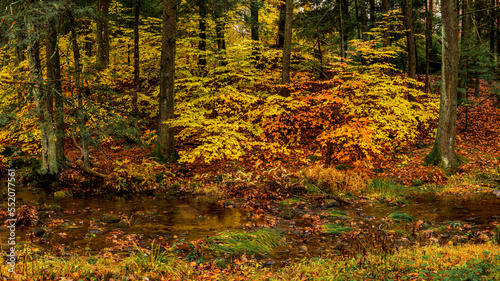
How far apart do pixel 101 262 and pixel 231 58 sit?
11.5 m

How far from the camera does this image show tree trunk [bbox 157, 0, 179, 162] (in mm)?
12625

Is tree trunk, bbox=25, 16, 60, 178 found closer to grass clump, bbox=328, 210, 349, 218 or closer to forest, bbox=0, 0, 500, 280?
forest, bbox=0, 0, 500, 280

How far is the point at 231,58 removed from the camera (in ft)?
48.6

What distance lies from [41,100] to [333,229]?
9060 mm

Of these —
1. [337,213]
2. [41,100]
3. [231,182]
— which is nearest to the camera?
[337,213]

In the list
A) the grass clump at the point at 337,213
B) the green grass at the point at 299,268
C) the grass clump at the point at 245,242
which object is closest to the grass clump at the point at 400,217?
the grass clump at the point at 337,213

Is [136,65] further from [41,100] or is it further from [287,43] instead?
[41,100]

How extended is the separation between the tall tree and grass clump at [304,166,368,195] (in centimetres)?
863

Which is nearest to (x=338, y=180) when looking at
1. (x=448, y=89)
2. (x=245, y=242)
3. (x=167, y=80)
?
(x=245, y=242)

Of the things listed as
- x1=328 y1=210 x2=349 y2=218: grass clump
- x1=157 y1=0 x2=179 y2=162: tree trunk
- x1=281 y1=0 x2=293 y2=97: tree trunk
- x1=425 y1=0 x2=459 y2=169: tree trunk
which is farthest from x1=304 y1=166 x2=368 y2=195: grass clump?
x1=157 y1=0 x2=179 y2=162: tree trunk

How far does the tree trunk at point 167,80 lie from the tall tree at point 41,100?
3820 mm

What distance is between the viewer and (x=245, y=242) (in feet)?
21.2

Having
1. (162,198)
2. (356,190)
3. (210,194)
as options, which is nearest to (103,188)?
(162,198)

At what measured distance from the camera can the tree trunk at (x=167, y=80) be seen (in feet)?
41.4
